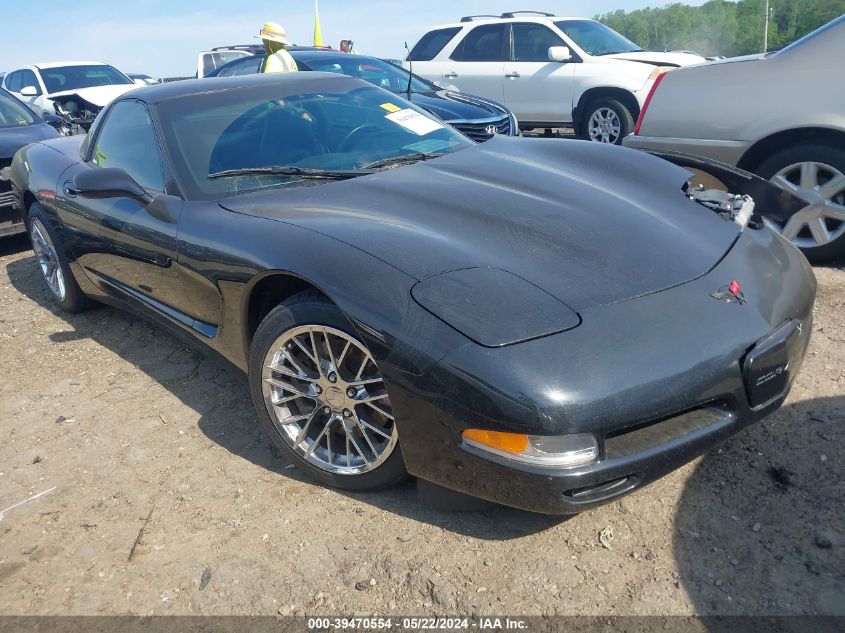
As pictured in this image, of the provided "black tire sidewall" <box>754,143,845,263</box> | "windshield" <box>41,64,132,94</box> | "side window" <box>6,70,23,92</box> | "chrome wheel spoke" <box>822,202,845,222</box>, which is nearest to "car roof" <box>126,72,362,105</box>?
"black tire sidewall" <box>754,143,845,263</box>

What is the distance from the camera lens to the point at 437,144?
3.49 meters

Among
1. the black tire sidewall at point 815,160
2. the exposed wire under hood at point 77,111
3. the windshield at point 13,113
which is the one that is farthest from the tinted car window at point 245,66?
the black tire sidewall at point 815,160

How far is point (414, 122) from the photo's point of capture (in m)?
3.61

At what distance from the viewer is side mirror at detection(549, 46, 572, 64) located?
879 centimetres

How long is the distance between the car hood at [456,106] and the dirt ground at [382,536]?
4.20 meters

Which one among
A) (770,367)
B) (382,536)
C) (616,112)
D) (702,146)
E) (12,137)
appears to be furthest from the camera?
(616,112)

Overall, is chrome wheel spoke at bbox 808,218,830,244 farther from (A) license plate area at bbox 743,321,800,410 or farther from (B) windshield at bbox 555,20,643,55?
(B) windshield at bbox 555,20,643,55

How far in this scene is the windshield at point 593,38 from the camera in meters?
9.14

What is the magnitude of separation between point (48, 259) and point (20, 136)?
2.23m

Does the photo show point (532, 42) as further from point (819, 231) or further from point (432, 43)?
point (819, 231)

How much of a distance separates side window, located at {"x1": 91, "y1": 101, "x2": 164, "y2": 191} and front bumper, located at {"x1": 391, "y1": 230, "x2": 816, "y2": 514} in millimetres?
1836

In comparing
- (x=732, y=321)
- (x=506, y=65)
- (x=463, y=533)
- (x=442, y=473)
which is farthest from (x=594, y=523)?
(x=506, y=65)

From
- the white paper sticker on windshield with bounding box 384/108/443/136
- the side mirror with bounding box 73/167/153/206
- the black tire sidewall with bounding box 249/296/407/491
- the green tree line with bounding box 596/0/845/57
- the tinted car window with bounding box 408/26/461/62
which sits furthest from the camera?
the green tree line with bounding box 596/0/845/57

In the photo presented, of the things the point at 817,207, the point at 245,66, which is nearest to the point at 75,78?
the point at 245,66
